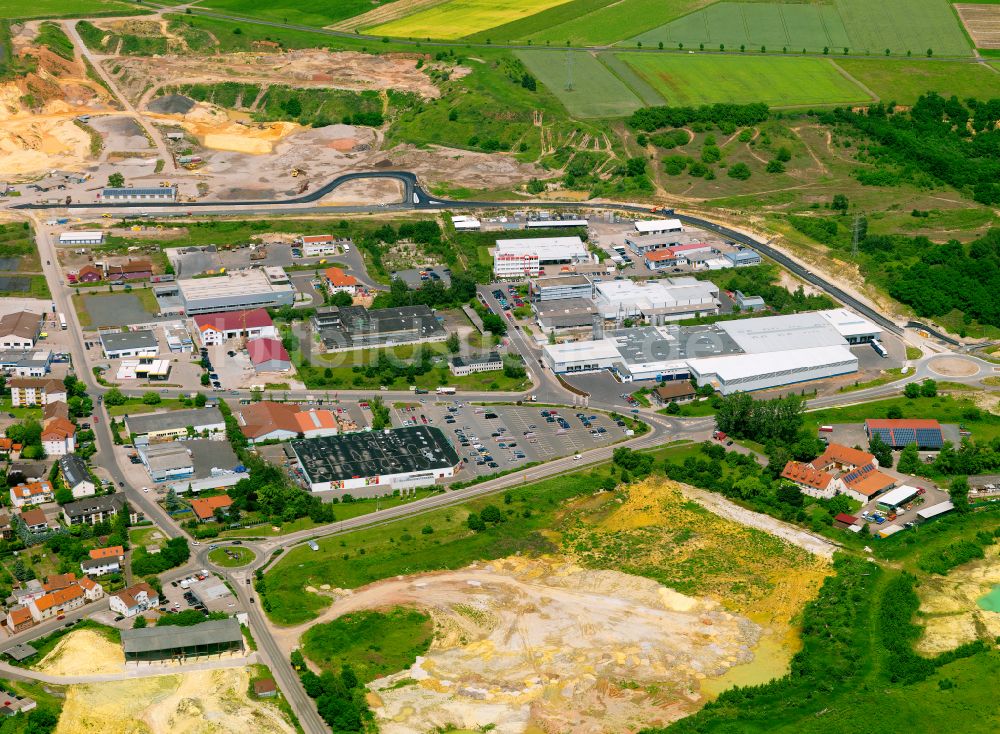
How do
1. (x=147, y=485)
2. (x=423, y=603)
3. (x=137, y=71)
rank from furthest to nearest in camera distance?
(x=137, y=71), (x=147, y=485), (x=423, y=603)

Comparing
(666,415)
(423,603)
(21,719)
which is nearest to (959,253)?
(666,415)

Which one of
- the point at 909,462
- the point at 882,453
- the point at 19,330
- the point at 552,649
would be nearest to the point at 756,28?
the point at 882,453

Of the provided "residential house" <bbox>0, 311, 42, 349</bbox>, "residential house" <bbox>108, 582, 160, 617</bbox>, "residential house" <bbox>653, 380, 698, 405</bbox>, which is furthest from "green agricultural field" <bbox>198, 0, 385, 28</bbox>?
"residential house" <bbox>108, 582, 160, 617</bbox>

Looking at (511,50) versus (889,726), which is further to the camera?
(511,50)

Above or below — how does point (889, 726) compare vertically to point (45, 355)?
below

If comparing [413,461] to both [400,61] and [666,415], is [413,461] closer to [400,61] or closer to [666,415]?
[666,415]

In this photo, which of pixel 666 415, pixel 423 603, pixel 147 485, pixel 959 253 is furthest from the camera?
pixel 959 253

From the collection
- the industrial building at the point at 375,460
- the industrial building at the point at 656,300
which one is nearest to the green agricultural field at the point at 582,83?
the industrial building at the point at 656,300
